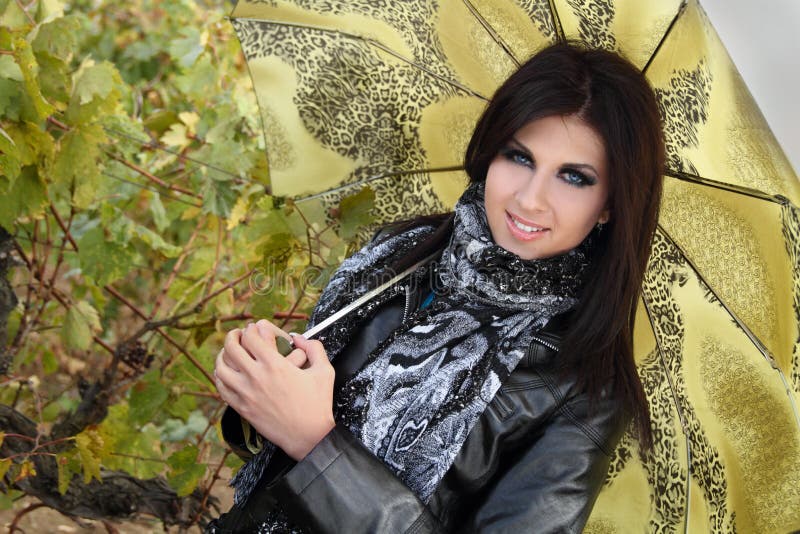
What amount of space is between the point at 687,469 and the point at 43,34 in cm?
168

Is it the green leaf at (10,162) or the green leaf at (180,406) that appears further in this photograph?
the green leaf at (180,406)

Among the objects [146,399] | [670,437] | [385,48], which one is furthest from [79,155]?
[670,437]

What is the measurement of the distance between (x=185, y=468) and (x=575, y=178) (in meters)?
1.42

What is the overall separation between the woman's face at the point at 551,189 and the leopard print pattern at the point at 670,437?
166mm

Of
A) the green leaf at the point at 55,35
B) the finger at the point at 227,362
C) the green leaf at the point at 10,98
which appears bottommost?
the finger at the point at 227,362

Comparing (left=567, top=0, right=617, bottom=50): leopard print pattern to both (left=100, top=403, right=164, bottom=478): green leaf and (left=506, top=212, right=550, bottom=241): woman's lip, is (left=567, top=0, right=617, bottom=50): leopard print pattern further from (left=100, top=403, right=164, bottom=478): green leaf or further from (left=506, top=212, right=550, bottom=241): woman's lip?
(left=100, top=403, right=164, bottom=478): green leaf

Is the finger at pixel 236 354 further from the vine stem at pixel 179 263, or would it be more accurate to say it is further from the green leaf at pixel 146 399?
the vine stem at pixel 179 263

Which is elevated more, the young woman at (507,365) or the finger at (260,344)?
the finger at (260,344)

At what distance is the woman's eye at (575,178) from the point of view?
4.99 ft

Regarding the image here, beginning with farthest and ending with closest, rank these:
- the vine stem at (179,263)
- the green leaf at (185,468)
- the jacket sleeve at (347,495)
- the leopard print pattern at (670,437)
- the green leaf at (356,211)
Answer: the vine stem at (179,263) → the green leaf at (185,468) → the green leaf at (356,211) → the leopard print pattern at (670,437) → the jacket sleeve at (347,495)

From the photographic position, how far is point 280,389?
1.42 meters

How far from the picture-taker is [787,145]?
139 cm

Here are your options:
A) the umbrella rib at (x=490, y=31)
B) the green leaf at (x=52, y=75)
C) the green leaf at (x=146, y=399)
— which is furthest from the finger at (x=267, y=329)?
the green leaf at (x=146, y=399)

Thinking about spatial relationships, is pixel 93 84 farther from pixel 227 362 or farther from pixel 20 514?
pixel 20 514
